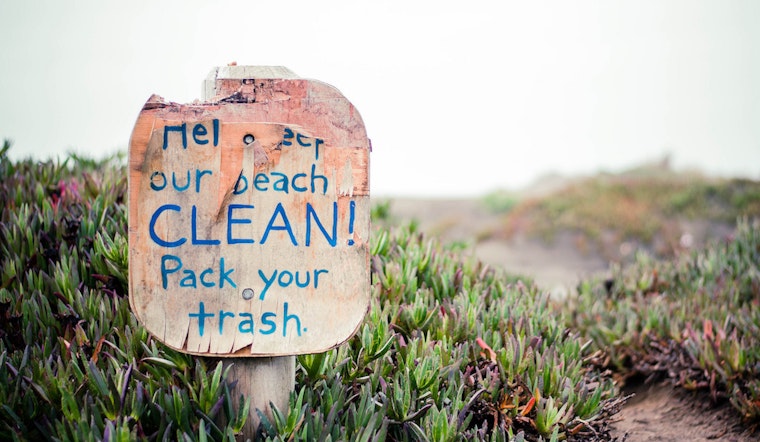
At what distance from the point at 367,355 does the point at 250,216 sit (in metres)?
0.94

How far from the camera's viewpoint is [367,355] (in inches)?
112

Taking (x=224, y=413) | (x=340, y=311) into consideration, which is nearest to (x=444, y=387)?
(x=340, y=311)

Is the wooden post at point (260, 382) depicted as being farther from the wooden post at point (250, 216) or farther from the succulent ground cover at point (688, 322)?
the succulent ground cover at point (688, 322)

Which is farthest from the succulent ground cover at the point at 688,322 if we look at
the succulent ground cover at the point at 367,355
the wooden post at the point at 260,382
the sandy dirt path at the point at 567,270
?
the wooden post at the point at 260,382

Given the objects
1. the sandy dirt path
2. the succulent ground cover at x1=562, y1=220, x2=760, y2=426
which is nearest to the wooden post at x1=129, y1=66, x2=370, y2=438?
the sandy dirt path

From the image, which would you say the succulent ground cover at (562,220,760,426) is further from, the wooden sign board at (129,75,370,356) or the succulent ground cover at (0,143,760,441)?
the wooden sign board at (129,75,370,356)

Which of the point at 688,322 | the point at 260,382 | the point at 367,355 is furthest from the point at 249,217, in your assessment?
the point at 688,322

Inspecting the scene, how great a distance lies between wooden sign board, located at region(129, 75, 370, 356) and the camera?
2.23m

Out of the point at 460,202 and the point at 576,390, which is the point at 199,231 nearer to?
the point at 576,390

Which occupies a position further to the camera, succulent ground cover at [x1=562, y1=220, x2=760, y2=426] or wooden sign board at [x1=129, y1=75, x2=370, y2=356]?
succulent ground cover at [x1=562, y1=220, x2=760, y2=426]

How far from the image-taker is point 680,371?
461 centimetres

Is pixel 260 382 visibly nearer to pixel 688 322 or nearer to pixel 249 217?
pixel 249 217

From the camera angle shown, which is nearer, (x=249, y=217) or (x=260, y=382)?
(x=249, y=217)

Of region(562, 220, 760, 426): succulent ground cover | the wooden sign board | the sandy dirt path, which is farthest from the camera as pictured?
region(562, 220, 760, 426): succulent ground cover
